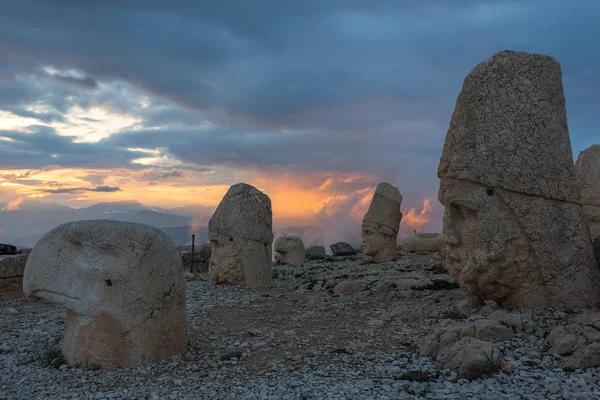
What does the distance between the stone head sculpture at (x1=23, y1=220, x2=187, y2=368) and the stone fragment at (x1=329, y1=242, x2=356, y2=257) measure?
2046cm

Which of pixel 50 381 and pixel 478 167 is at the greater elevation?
pixel 478 167

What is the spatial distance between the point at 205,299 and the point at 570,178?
845 cm

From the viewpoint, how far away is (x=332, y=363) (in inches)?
274

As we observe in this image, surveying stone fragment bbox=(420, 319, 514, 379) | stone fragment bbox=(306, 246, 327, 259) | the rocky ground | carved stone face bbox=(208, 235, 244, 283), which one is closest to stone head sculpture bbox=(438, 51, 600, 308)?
the rocky ground

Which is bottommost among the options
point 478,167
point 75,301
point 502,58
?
point 75,301

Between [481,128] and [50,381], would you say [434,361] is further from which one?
[50,381]

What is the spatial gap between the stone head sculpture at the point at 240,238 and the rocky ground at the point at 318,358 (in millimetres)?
2951

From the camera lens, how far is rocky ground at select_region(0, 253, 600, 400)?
5.71 metres

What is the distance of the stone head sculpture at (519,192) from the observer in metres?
8.40

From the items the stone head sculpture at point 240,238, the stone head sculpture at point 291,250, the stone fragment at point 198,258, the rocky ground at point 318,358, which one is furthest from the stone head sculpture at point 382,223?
the rocky ground at point 318,358

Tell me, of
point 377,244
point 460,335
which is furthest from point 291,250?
point 460,335

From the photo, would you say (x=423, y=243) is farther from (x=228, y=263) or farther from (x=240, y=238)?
(x=228, y=263)

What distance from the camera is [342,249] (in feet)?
90.7

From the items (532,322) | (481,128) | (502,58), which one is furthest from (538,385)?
(502,58)
